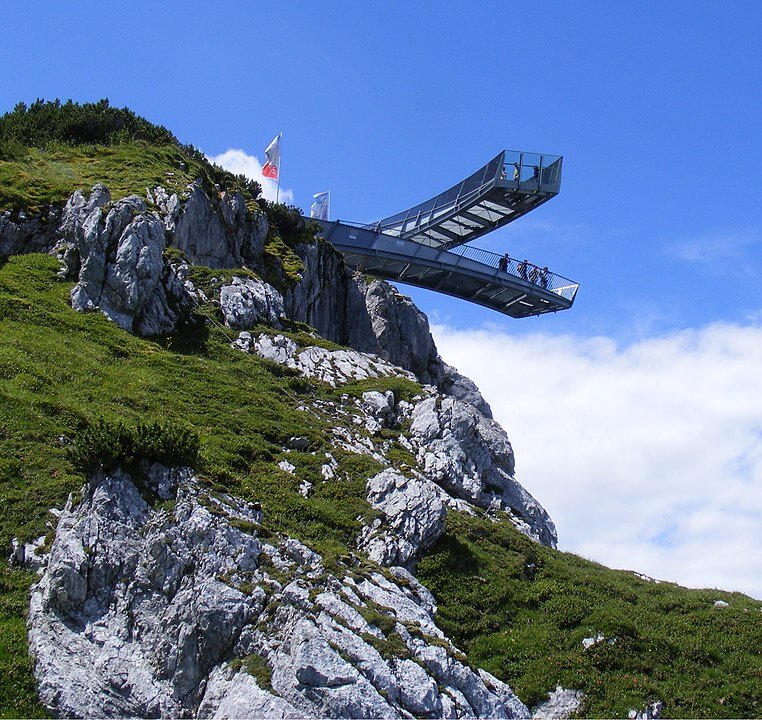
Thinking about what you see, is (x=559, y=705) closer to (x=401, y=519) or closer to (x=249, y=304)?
(x=401, y=519)

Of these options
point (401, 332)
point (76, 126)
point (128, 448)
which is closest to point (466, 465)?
point (128, 448)

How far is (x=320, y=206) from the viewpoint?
7494 cm

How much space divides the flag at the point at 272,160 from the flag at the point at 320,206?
5.92 m

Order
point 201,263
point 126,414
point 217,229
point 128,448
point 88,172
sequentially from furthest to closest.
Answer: point 88,172
point 217,229
point 201,263
point 126,414
point 128,448

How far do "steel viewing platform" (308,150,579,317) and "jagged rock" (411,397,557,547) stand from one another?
29299 millimetres

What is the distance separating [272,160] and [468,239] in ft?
57.2

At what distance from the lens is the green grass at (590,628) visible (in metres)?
24.9

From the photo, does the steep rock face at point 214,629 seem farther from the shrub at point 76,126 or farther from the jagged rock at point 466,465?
the shrub at point 76,126

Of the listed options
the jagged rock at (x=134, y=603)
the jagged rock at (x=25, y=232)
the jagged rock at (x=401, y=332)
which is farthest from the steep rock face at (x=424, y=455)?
the jagged rock at (x=401, y=332)

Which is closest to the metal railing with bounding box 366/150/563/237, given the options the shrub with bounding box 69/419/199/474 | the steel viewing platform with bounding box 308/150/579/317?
the steel viewing platform with bounding box 308/150/579/317

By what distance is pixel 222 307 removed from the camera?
1827 inches

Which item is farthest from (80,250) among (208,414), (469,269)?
(469,269)

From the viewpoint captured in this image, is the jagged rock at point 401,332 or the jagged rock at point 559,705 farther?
the jagged rock at point 401,332

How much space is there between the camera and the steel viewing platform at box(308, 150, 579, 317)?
68750mm
